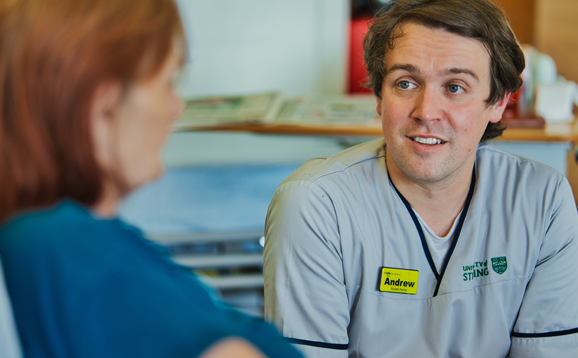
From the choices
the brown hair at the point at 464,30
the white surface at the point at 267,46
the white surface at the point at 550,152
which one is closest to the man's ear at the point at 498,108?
the brown hair at the point at 464,30

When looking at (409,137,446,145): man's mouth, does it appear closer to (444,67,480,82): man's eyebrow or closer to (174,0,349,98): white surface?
(444,67,480,82): man's eyebrow

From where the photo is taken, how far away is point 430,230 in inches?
41.3

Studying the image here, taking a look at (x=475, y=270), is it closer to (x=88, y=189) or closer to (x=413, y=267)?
(x=413, y=267)

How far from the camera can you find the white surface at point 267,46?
2443mm

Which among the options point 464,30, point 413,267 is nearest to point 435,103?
point 464,30

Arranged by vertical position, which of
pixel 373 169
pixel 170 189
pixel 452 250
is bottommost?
pixel 170 189

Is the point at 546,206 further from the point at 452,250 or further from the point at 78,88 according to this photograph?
the point at 78,88

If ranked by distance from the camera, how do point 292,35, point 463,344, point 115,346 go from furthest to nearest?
point 292,35 < point 463,344 < point 115,346

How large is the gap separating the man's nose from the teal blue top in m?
0.67

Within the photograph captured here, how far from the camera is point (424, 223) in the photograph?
105 cm

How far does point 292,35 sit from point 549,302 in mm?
1708

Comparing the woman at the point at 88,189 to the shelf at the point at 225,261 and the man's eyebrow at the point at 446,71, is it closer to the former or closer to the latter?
the man's eyebrow at the point at 446,71

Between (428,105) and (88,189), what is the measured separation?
26.8 inches

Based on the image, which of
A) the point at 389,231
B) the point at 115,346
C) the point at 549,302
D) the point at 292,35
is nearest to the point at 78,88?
the point at 115,346
